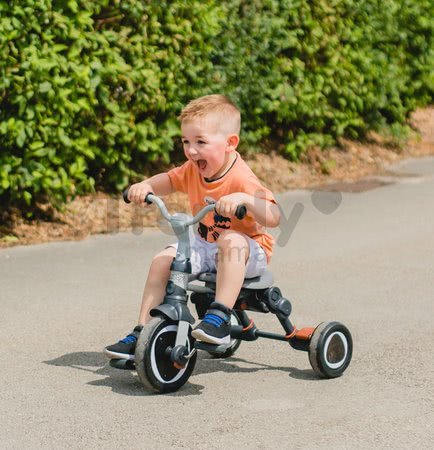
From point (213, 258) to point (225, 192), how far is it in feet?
1.04

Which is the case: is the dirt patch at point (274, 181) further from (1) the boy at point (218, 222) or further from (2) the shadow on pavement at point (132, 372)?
(1) the boy at point (218, 222)

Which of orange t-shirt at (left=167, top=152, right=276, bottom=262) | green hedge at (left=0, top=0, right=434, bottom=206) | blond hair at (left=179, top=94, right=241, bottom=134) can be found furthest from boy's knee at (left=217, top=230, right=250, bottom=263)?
green hedge at (left=0, top=0, right=434, bottom=206)

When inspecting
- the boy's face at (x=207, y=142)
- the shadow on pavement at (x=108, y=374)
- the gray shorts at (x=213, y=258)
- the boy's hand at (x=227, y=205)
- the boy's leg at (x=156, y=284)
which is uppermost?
the boy's face at (x=207, y=142)

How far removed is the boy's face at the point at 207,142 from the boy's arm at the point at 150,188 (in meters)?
0.28

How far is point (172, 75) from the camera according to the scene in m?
9.26

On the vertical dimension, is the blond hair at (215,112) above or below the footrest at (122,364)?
above

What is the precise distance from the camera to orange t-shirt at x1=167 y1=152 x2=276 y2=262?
215 inches

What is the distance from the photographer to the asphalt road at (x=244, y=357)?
4.84m

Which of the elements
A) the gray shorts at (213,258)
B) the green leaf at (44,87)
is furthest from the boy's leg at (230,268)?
the green leaf at (44,87)

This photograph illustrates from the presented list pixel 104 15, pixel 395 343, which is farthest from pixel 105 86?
pixel 395 343

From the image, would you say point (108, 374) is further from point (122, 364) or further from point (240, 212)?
point (240, 212)

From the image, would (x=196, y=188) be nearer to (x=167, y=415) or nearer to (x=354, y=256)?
(x=167, y=415)

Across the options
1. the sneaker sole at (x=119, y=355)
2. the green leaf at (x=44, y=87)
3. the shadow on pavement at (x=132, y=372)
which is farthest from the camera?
the green leaf at (x=44, y=87)

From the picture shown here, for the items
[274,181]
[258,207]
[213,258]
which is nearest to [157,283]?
[213,258]
